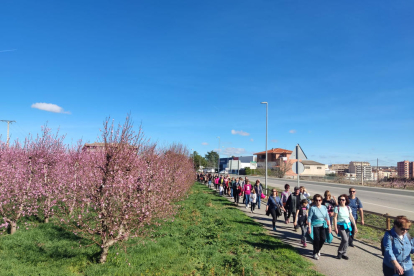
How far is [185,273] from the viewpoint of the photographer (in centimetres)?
583

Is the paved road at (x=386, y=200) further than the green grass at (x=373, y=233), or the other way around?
the paved road at (x=386, y=200)

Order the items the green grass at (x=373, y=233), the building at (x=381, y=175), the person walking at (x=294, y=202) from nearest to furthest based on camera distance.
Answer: the green grass at (x=373, y=233) → the person walking at (x=294, y=202) → the building at (x=381, y=175)

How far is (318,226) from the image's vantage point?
6.76 m

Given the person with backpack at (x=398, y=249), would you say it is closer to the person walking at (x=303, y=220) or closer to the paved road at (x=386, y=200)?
the person walking at (x=303, y=220)

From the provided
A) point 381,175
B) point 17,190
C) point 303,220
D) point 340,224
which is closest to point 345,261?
point 340,224

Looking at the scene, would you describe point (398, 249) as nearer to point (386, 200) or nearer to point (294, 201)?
point (294, 201)

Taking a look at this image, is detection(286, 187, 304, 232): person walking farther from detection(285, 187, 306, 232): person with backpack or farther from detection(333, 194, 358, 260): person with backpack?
detection(333, 194, 358, 260): person with backpack

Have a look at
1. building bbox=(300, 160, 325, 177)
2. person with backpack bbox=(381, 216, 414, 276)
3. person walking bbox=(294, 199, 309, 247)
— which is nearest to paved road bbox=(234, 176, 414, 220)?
person walking bbox=(294, 199, 309, 247)

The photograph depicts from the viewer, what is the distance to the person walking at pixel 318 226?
6715mm

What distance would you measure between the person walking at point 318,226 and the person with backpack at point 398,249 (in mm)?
2457

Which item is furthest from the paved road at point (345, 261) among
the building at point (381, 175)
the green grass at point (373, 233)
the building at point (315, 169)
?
the building at point (315, 169)

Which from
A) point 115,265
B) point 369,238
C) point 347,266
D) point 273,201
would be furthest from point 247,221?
point 115,265

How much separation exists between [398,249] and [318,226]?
266 cm

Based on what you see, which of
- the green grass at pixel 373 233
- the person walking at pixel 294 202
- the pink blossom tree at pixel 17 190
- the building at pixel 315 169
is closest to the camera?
the green grass at pixel 373 233
